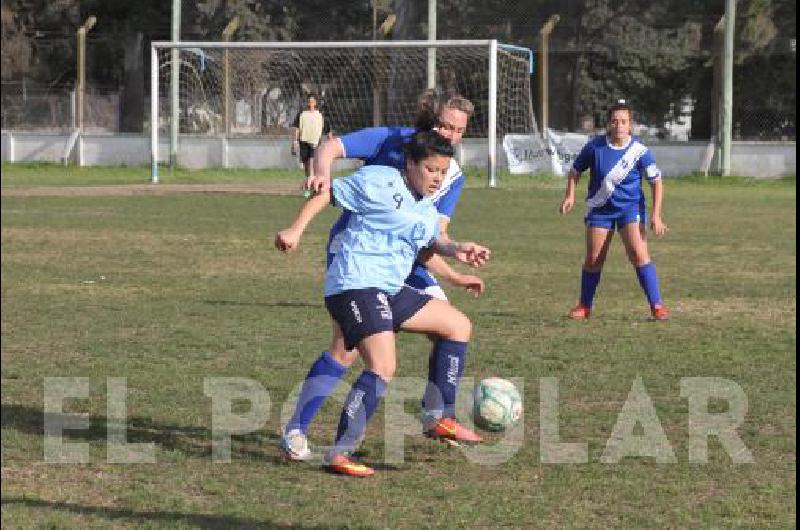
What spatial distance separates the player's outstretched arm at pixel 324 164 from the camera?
6121 mm

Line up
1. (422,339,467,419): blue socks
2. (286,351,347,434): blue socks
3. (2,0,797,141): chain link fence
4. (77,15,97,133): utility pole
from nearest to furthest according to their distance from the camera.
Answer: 1. (286,351,347,434): blue socks
2. (422,339,467,419): blue socks
3. (2,0,797,141): chain link fence
4. (77,15,97,133): utility pole

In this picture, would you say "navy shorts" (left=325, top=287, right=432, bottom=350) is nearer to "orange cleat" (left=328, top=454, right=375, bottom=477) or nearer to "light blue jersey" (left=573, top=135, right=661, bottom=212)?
"orange cleat" (left=328, top=454, right=375, bottom=477)

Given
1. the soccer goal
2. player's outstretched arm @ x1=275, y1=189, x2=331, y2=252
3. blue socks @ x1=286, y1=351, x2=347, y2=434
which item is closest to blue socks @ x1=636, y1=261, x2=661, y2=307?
blue socks @ x1=286, y1=351, x2=347, y2=434

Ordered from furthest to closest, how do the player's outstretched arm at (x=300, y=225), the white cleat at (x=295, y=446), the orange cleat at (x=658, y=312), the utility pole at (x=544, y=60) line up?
the utility pole at (x=544, y=60), the orange cleat at (x=658, y=312), the white cleat at (x=295, y=446), the player's outstretched arm at (x=300, y=225)

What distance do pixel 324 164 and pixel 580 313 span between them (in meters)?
5.04

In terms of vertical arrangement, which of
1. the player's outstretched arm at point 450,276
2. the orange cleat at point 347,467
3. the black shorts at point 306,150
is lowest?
the orange cleat at point 347,467

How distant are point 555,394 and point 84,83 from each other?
32.5m

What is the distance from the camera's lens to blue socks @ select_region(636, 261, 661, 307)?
1110 centimetres

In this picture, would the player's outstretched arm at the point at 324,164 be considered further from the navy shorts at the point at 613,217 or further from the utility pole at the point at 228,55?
the utility pole at the point at 228,55

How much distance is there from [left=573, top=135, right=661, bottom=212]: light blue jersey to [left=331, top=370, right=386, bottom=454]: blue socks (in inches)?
215

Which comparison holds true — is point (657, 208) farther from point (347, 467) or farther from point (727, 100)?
point (727, 100)

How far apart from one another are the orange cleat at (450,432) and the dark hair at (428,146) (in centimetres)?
122

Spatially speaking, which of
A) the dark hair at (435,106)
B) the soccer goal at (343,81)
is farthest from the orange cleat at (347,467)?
the soccer goal at (343,81)

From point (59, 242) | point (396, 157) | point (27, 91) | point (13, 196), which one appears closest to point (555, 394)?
point (396, 157)
